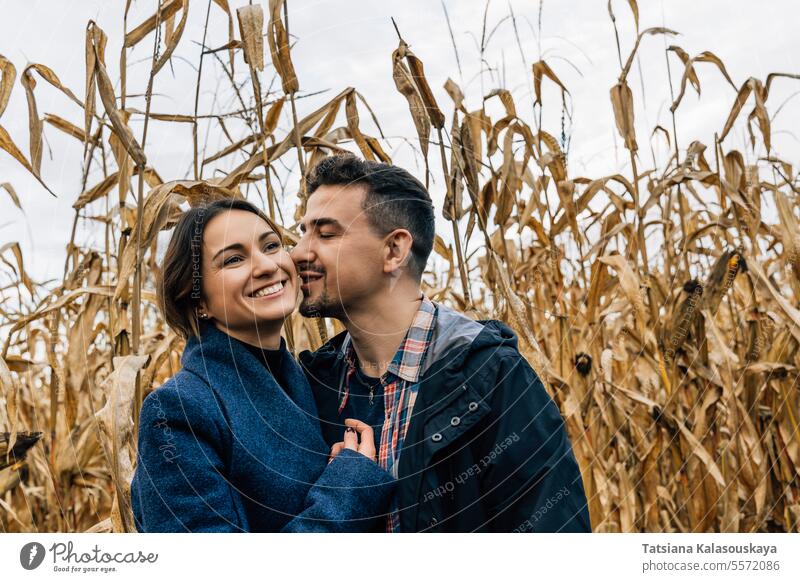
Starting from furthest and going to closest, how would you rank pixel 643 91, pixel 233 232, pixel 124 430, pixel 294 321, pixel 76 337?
pixel 643 91 < pixel 294 321 < pixel 76 337 < pixel 233 232 < pixel 124 430

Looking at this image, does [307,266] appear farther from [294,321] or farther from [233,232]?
[294,321]

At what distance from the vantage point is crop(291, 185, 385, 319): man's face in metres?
1.50

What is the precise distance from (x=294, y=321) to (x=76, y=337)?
1.73 ft

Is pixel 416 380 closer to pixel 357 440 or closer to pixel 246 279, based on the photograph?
pixel 357 440

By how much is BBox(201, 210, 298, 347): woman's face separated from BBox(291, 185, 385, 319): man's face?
82 millimetres

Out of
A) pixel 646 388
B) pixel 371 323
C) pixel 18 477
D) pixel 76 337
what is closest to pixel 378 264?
pixel 371 323

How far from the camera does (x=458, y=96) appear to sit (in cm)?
172

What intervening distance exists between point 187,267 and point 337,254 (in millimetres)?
315

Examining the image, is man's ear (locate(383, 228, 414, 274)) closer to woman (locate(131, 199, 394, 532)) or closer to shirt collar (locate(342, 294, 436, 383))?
shirt collar (locate(342, 294, 436, 383))

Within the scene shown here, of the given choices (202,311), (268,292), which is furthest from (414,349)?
(202,311)

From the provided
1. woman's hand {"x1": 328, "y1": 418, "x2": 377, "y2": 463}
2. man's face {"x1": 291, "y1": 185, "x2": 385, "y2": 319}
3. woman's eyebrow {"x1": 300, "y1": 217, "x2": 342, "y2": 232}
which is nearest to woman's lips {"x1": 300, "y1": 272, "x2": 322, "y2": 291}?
man's face {"x1": 291, "y1": 185, "x2": 385, "y2": 319}
